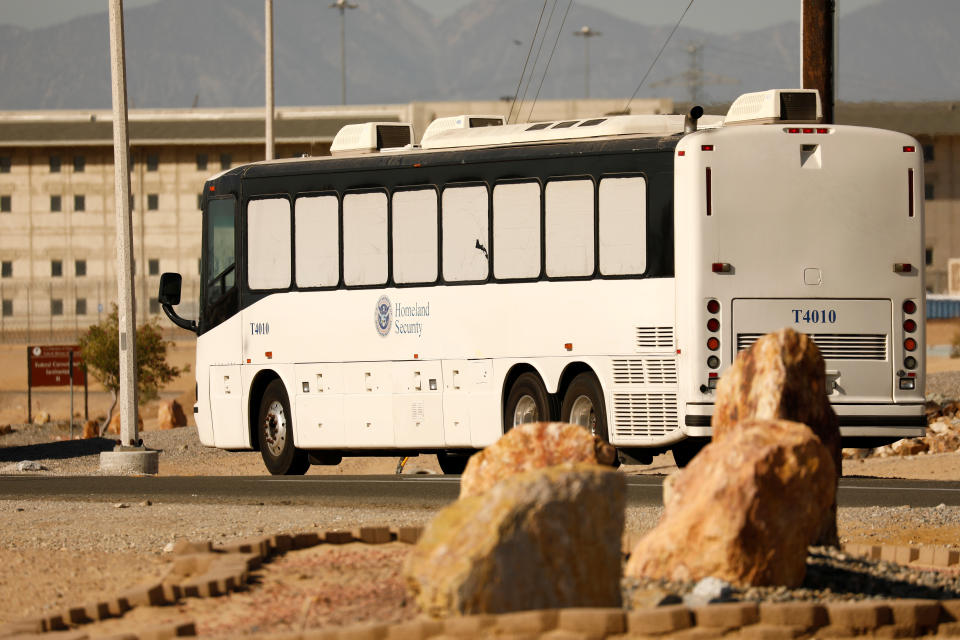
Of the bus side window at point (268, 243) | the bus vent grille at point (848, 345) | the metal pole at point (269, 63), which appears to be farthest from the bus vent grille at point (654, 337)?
the metal pole at point (269, 63)

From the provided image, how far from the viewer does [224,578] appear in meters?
9.17

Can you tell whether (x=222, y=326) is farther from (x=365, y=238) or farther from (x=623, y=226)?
(x=623, y=226)

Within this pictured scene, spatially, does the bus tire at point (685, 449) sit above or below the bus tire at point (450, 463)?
above

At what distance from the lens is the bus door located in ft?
76.7

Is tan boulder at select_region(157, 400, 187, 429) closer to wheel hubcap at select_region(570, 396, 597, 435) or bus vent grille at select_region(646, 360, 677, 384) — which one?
wheel hubcap at select_region(570, 396, 597, 435)

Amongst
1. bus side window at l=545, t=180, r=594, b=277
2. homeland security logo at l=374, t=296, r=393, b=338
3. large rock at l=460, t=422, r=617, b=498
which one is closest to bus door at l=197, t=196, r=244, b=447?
homeland security logo at l=374, t=296, r=393, b=338

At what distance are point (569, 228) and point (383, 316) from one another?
301 centimetres

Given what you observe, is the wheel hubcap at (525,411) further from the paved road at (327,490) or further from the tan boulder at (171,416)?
the tan boulder at (171,416)

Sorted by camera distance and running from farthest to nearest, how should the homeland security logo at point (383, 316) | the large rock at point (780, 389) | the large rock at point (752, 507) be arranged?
1. the homeland security logo at point (383, 316)
2. the large rock at point (780, 389)
3. the large rock at point (752, 507)

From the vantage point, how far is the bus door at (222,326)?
76.7 ft

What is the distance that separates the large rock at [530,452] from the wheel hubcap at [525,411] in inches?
394

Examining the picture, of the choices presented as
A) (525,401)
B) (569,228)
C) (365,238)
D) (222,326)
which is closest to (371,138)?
(365,238)

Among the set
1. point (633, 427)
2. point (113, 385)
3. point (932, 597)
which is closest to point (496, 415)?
point (633, 427)

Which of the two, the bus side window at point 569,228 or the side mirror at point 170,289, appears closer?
the bus side window at point 569,228
